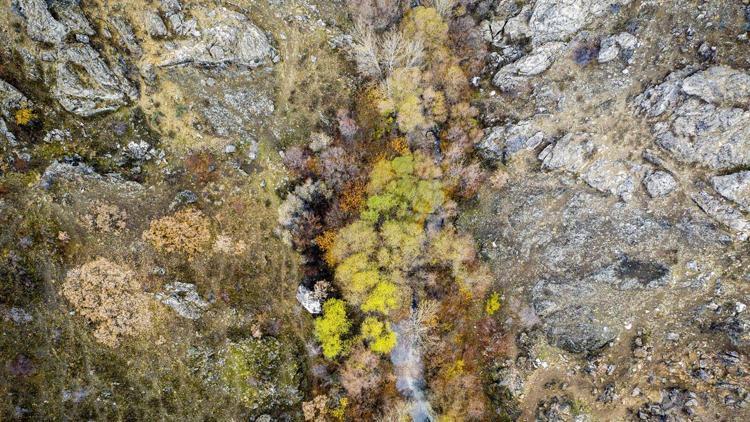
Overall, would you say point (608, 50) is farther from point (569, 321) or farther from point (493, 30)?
point (569, 321)

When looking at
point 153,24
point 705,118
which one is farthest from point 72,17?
point 705,118

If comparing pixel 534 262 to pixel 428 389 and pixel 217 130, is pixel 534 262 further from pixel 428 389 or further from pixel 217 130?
pixel 217 130

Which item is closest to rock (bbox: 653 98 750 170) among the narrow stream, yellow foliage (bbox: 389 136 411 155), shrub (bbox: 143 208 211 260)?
yellow foliage (bbox: 389 136 411 155)

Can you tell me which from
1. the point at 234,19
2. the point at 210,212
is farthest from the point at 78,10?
the point at 210,212

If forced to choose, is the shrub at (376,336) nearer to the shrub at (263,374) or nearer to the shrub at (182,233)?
the shrub at (263,374)

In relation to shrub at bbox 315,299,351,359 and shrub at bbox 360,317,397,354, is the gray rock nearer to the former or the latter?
shrub at bbox 315,299,351,359
